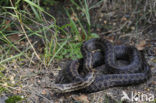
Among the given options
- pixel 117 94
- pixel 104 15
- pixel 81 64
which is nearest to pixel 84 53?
pixel 81 64

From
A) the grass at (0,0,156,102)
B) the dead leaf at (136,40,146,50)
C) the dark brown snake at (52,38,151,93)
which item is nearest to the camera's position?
the dark brown snake at (52,38,151,93)

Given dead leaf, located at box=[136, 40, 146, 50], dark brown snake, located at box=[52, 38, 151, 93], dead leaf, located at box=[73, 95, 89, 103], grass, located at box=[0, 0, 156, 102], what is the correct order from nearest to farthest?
dead leaf, located at box=[73, 95, 89, 103] < dark brown snake, located at box=[52, 38, 151, 93] < grass, located at box=[0, 0, 156, 102] < dead leaf, located at box=[136, 40, 146, 50]

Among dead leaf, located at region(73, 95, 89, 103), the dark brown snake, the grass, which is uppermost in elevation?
the grass

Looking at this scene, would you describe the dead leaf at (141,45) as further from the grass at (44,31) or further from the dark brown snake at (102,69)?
the grass at (44,31)

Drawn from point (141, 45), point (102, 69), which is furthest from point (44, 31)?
point (141, 45)

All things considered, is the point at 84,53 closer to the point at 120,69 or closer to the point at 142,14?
the point at 120,69

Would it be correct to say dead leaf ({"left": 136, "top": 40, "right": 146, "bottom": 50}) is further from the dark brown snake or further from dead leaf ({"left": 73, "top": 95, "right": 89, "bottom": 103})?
dead leaf ({"left": 73, "top": 95, "right": 89, "bottom": 103})

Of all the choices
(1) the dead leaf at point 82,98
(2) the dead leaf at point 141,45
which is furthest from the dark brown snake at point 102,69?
(2) the dead leaf at point 141,45

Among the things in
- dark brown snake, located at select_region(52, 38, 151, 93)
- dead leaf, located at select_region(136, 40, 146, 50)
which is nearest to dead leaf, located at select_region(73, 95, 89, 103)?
dark brown snake, located at select_region(52, 38, 151, 93)
